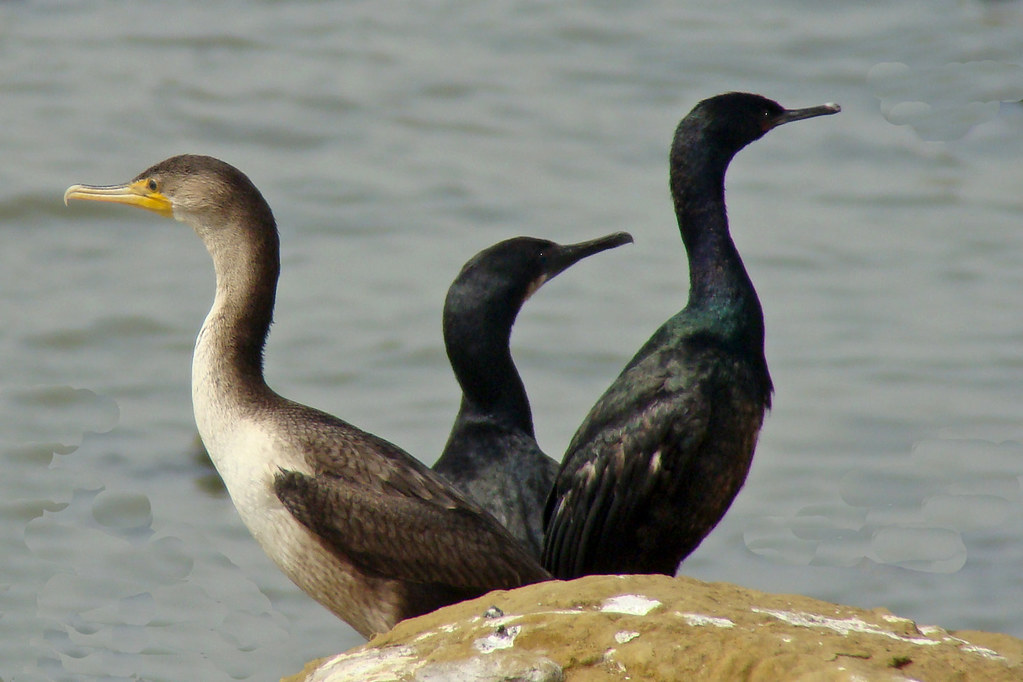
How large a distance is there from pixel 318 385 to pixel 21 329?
5.78 ft

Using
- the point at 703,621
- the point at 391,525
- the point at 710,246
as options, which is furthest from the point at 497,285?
the point at 703,621

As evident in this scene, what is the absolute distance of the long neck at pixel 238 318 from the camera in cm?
503

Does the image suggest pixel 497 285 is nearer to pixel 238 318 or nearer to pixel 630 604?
pixel 238 318

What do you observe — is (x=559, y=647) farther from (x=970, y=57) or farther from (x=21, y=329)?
(x=970, y=57)

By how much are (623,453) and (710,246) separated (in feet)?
2.66

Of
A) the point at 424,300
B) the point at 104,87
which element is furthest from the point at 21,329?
the point at 104,87

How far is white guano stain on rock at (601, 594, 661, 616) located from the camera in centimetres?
369

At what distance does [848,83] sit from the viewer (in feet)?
38.5

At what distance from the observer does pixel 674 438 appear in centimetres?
527

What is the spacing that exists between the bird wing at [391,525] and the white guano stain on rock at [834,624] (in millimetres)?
1218

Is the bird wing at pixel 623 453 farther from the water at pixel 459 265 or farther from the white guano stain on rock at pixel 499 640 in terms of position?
the white guano stain on rock at pixel 499 640

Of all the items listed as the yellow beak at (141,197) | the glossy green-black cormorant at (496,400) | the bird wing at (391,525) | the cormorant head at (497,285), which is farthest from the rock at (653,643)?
the cormorant head at (497,285)

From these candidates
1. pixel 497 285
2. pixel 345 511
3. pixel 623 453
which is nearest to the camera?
pixel 345 511

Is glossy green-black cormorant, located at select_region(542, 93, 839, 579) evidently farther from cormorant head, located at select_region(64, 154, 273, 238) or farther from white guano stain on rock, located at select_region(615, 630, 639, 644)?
white guano stain on rock, located at select_region(615, 630, 639, 644)
